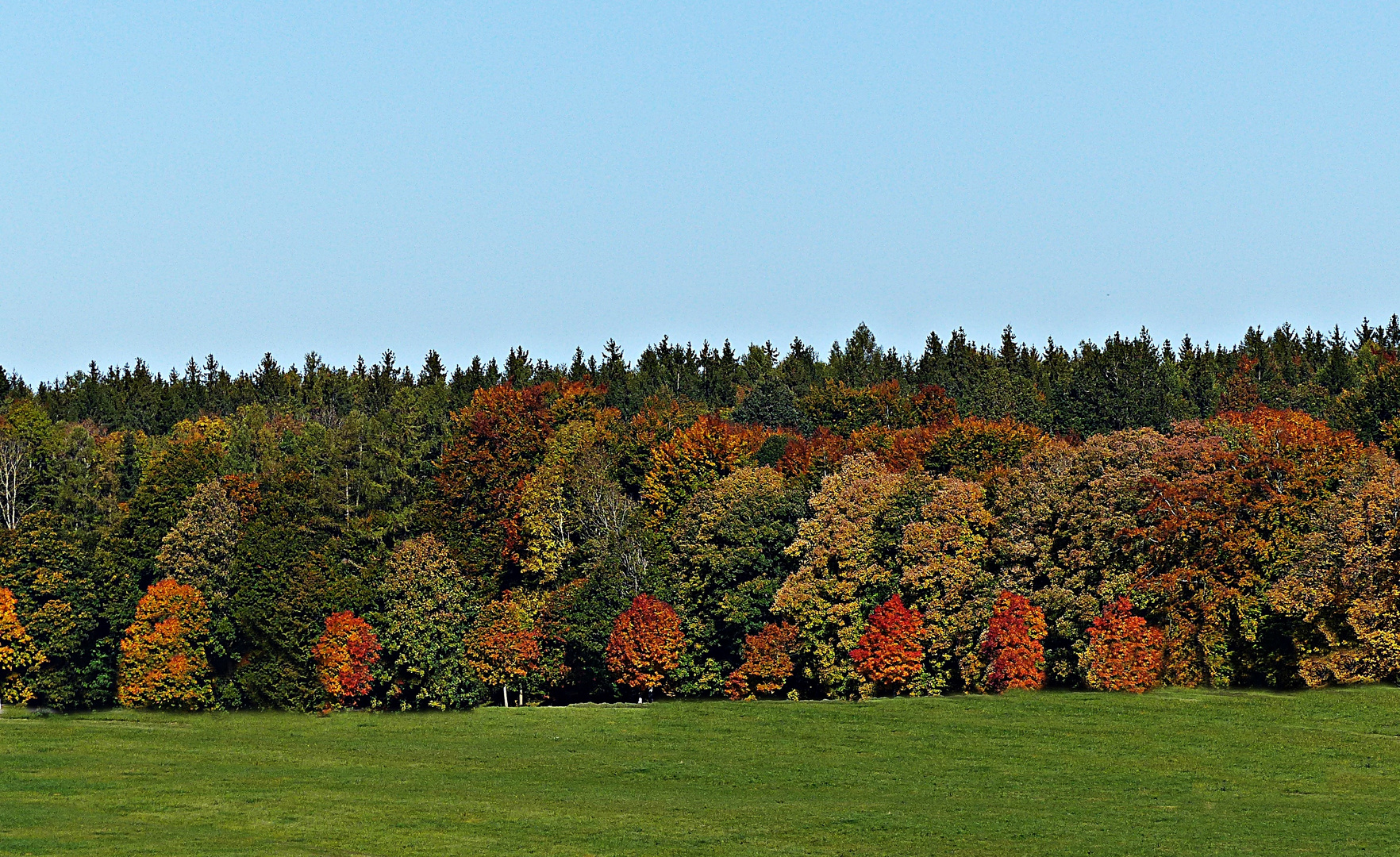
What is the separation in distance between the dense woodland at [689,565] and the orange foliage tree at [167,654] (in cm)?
26

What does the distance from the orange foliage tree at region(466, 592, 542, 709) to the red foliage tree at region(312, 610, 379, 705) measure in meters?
7.46

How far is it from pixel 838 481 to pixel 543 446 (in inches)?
1580

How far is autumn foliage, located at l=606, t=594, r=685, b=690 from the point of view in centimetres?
12581

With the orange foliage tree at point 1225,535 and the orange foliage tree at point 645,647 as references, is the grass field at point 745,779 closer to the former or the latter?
the orange foliage tree at point 1225,535

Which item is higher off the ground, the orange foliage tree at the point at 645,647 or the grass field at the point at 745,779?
the orange foliage tree at the point at 645,647

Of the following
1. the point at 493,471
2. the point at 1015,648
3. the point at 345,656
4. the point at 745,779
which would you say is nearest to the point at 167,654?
the point at 345,656

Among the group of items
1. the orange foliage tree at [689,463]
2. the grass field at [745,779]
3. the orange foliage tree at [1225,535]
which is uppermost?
the orange foliage tree at [689,463]

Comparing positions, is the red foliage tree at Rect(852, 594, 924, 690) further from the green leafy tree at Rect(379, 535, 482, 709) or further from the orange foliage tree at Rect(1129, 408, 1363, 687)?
the green leafy tree at Rect(379, 535, 482, 709)

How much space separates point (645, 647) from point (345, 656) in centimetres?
2166

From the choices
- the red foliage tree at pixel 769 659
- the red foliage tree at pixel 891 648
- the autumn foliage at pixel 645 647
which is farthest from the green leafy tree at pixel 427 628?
the red foliage tree at pixel 891 648

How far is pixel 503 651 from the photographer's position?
12962 centimetres

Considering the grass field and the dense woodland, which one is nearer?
the grass field

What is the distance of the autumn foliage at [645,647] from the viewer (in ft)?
413

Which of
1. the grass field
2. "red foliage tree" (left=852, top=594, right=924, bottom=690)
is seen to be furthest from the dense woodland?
the grass field
